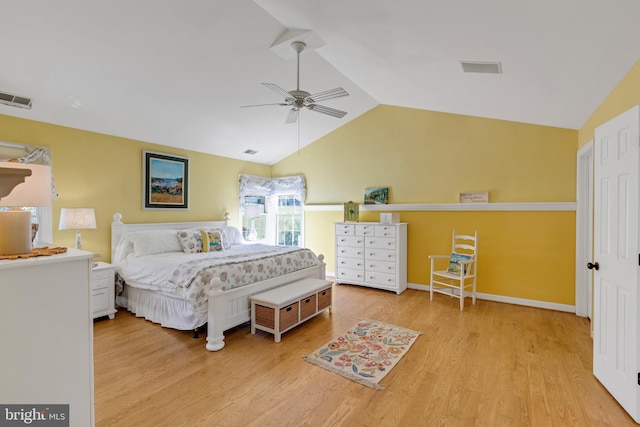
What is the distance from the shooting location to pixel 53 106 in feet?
11.3

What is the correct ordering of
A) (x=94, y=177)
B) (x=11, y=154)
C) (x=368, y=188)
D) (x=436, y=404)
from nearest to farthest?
(x=11, y=154)
(x=436, y=404)
(x=94, y=177)
(x=368, y=188)

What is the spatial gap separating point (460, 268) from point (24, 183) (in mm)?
4490

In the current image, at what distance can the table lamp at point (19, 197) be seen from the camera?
1375mm

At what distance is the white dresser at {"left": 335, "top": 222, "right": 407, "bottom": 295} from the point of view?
4949mm

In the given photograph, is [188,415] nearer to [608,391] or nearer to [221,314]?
[221,314]

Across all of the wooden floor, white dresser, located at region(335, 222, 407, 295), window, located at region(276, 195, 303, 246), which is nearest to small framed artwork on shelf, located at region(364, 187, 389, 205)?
white dresser, located at region(335, 222, 407, 295)

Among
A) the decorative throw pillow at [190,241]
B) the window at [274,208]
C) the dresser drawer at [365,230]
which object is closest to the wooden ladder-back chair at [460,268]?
the dresser drawer at [365,230]

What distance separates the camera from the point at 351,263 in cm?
538

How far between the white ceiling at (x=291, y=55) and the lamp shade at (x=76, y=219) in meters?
0.91

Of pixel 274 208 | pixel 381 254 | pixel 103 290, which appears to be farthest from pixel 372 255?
pixel 103 290

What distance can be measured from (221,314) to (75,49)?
2.75 meters

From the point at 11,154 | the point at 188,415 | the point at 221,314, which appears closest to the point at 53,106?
the point at 11,154

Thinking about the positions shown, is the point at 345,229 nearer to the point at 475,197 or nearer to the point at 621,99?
the point at 475,197

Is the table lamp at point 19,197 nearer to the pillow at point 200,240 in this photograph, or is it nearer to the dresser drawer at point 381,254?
the pillow at point 200,240
